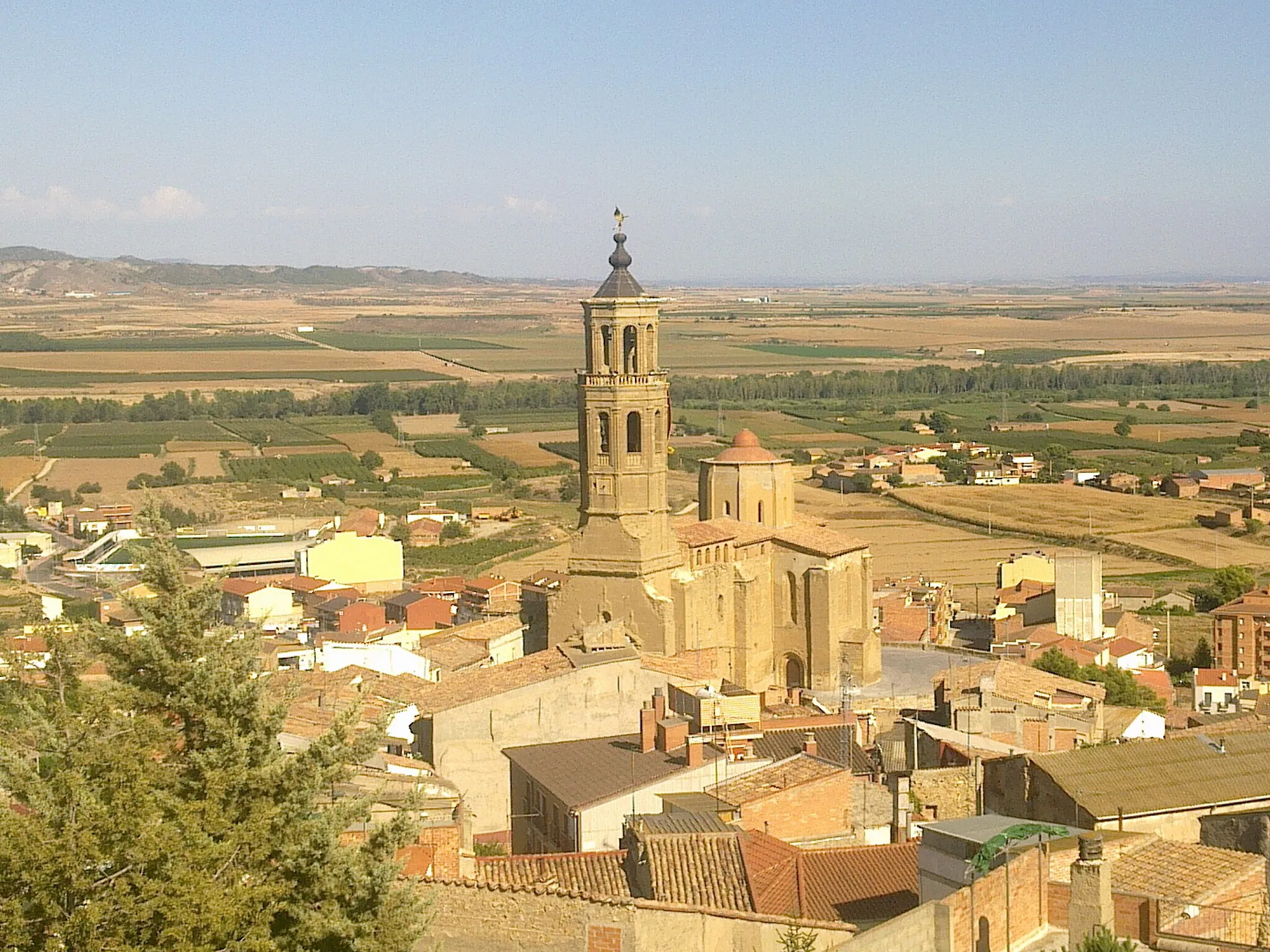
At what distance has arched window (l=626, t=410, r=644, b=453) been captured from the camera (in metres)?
35.7

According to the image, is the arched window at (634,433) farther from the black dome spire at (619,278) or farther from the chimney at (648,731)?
the chimney at (648,731)

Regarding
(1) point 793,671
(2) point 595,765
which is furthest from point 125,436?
(2) point 595,765

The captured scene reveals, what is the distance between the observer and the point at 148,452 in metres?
121

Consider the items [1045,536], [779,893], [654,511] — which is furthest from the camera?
[1045,536]

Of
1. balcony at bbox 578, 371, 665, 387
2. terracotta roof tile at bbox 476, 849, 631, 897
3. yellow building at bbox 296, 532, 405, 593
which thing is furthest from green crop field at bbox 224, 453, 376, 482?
terracotta roof tile at bbox 476, 849, 631, 897

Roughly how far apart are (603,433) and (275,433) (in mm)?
103531

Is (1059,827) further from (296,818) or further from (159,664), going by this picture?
(159,664)

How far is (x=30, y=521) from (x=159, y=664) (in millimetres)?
82180

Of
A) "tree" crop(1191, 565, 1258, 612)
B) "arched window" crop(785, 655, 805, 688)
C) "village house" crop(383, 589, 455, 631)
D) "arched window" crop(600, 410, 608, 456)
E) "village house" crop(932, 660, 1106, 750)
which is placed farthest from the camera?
"tree" crop(1191, 565, 1258, 612)

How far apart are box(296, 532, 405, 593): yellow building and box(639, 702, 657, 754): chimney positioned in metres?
38.9

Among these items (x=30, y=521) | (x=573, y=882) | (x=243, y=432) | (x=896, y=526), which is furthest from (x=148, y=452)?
(x=573, y=882)

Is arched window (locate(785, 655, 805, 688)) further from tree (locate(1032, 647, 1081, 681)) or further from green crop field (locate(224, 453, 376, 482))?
green crop field (locate(224, 453, 376, 482))

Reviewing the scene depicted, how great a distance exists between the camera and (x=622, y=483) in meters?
35.4

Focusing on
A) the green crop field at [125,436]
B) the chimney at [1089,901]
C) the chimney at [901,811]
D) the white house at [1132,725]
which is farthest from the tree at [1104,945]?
the green crop field at [125,436]
